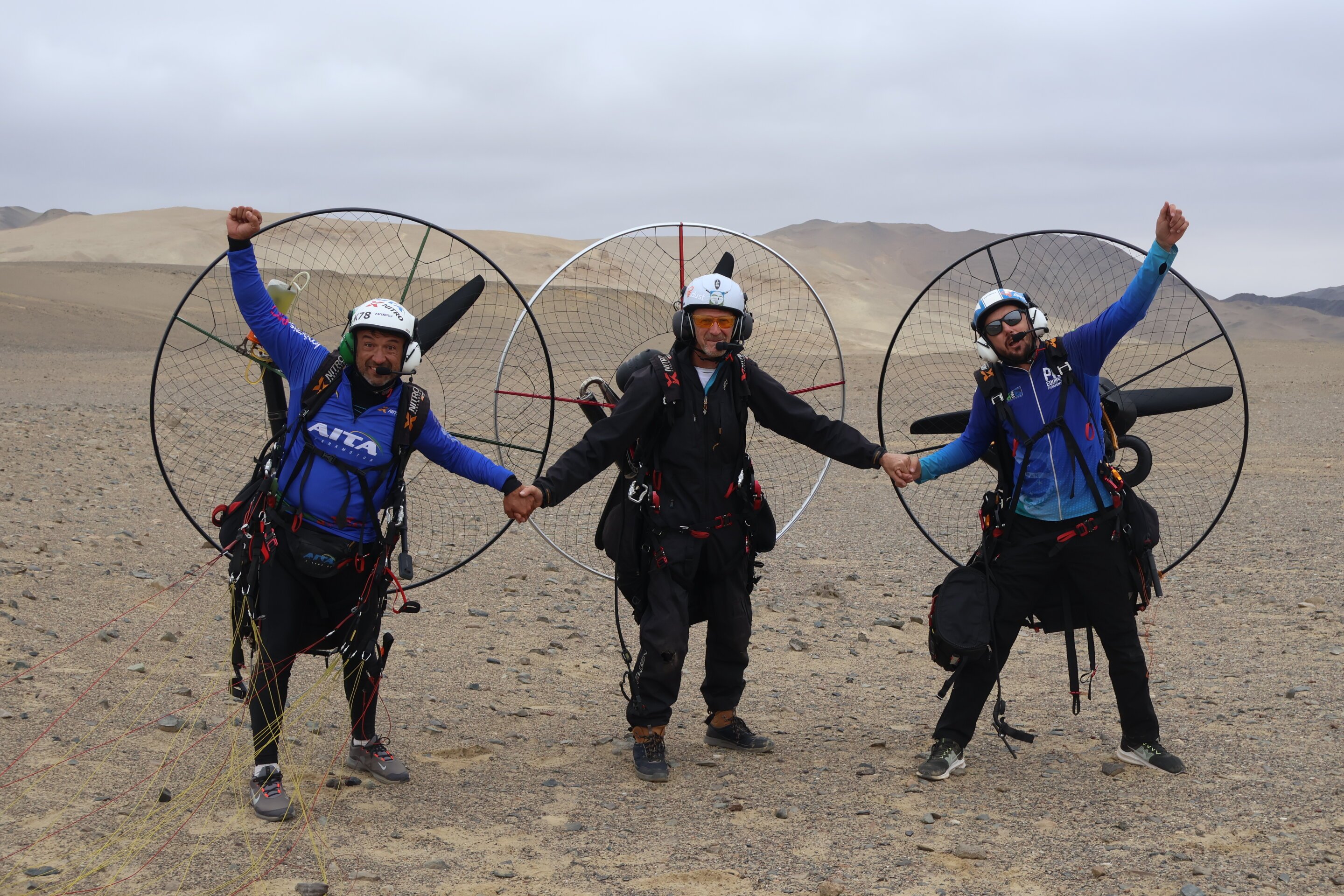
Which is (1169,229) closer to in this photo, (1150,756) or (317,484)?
(1150,756)

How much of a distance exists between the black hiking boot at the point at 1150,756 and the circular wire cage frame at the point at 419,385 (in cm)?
308

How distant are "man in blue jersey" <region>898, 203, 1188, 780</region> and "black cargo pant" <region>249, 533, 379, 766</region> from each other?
2735 millimetres

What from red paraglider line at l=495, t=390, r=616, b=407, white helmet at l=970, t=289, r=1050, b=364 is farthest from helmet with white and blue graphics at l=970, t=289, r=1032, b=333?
red paraglider line at l=495, t=390, r=616, b=407

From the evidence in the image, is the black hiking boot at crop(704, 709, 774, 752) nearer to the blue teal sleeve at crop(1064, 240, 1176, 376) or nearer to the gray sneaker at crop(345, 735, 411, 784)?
the gray sneaker at crop(345, 735, 411, 784)

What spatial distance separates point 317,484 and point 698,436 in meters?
1.72

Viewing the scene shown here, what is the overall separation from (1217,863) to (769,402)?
8.74 feet

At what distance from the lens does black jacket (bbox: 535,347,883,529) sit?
5.39 meters

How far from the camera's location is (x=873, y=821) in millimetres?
4926

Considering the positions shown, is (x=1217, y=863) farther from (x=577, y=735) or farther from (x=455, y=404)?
(x=455, y=404)

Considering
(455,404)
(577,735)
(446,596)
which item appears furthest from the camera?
(455,404)

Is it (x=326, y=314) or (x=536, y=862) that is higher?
(x=326, y=314)

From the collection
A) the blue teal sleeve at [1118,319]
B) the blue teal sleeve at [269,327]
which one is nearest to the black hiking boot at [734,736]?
the blue teal sleeve at [1118,319]

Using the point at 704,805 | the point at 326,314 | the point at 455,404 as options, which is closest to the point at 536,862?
the point at 704,805

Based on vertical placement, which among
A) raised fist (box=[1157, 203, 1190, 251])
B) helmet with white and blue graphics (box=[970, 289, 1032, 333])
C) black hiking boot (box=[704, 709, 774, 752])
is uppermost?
raised fist (box=[1157, 203, 1190, 251])
